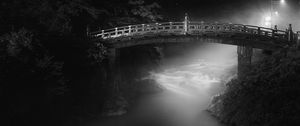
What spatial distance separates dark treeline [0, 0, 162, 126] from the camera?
74.4 feet

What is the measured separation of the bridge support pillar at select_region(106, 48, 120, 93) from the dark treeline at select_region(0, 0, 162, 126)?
1.10 metres

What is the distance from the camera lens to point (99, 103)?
3075cm

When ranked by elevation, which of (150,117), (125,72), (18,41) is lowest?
(150,117)

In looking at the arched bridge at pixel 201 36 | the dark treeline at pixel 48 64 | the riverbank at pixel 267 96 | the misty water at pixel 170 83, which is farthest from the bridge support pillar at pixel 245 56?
the dark treeline at pixel 48 64

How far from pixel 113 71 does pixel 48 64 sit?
10.1 metres

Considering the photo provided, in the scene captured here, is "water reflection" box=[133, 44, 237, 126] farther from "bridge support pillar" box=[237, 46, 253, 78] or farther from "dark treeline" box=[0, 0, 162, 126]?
"dark treeline" box=[0, 0, 162, 126]

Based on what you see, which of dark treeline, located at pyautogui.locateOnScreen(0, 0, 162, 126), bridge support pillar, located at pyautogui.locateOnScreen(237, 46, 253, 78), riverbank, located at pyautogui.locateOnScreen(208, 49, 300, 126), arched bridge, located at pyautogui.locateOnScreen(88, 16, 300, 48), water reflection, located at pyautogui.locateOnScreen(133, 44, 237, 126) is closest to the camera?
riverbank, located at pyautogui.locateOnScreen(208, 49, 300, 126)

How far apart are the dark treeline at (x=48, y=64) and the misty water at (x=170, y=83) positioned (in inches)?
121

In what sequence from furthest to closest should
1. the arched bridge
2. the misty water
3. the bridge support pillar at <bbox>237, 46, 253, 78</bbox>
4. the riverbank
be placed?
the bridge support pillar at <bbox>237, 46, 253, 78</bbox> < the arched bridge < the misty water < the riverbank

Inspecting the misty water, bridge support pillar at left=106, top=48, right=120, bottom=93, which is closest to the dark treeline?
bridge support pillar at left=106, top=48, right=120, bottom=93

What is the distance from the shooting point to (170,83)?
4391cm

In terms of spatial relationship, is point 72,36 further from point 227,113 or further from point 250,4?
point 250,4

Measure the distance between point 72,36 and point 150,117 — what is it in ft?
31.9

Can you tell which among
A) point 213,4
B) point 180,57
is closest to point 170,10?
point 180,57
